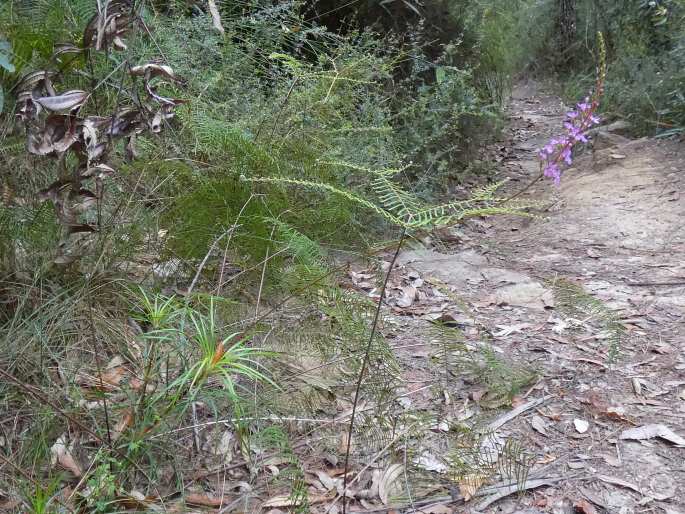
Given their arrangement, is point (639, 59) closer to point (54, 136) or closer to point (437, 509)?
point (437, 509)

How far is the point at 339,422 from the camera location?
187 cm

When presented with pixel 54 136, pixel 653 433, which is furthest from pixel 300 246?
pixel 653 433

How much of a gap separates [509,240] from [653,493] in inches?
104

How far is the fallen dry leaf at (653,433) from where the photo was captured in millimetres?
1976

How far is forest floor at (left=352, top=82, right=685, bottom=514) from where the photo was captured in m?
1.82

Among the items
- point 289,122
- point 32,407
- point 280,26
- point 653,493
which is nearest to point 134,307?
point 32,407

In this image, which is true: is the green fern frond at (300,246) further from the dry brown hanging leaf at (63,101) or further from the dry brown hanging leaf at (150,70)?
the dry brown hanging leaf at (63,101)

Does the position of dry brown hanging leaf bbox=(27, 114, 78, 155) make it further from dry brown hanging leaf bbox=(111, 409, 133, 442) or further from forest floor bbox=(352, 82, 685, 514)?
forest floor bbox=(352, 82, 685, 514)

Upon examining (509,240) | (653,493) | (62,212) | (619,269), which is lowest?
(509,240)

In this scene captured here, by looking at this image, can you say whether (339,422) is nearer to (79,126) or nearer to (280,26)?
(79,126)

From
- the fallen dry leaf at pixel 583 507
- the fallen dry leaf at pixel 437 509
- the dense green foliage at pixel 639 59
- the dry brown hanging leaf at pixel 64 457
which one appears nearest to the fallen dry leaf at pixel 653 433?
the fallen dry leaf at pixel 583 507

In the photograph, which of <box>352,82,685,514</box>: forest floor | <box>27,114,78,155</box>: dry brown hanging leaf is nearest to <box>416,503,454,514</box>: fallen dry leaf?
<box>352,82,685,514</box>: forest floor

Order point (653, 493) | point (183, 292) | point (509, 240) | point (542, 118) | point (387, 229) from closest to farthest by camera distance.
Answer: point (653, 493), point (183, 292), point (387, 229), point (509, 240), point (542, 118)

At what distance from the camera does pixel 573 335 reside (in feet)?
8.69
